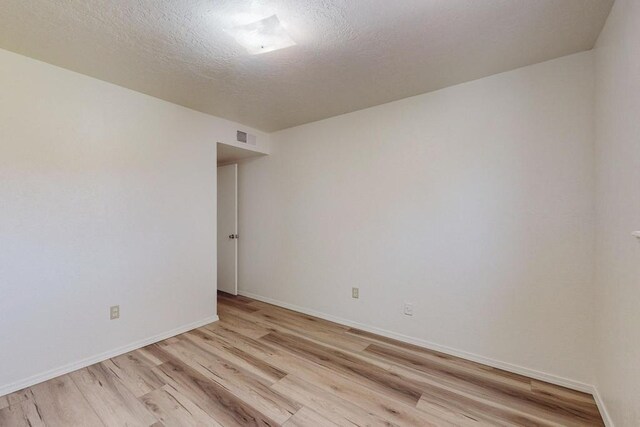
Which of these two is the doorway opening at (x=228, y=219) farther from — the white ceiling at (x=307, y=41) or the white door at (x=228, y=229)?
the white ceiling at (x=307, y=41)

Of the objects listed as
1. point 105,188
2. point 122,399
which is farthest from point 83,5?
point 122,399

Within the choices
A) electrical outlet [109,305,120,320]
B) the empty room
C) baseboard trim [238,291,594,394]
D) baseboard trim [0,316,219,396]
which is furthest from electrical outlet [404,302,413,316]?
electrical outlet [109,305,120,320]

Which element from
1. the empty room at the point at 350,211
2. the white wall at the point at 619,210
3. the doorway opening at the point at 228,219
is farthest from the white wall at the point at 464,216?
the doorway opening at the point at 228,219

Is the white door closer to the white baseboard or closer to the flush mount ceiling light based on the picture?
the flush mount ceiling light

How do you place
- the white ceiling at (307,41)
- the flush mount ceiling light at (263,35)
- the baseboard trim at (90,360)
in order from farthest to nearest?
the baseboard trim at (90,360) < the flush mount ceiling light at (263,35) < the white ceiling at (307,41)

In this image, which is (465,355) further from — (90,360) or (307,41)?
(90,360)

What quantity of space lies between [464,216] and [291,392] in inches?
75.0

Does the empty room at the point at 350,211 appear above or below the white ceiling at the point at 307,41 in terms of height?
below

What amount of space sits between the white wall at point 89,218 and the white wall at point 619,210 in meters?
3.24

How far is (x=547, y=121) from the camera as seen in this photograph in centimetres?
199

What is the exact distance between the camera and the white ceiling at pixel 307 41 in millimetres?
1504

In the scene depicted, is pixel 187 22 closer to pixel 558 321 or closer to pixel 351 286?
pixel 351 286

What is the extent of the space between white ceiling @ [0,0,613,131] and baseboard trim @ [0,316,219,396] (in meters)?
2.27

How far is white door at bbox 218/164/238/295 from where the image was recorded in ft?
13.0
